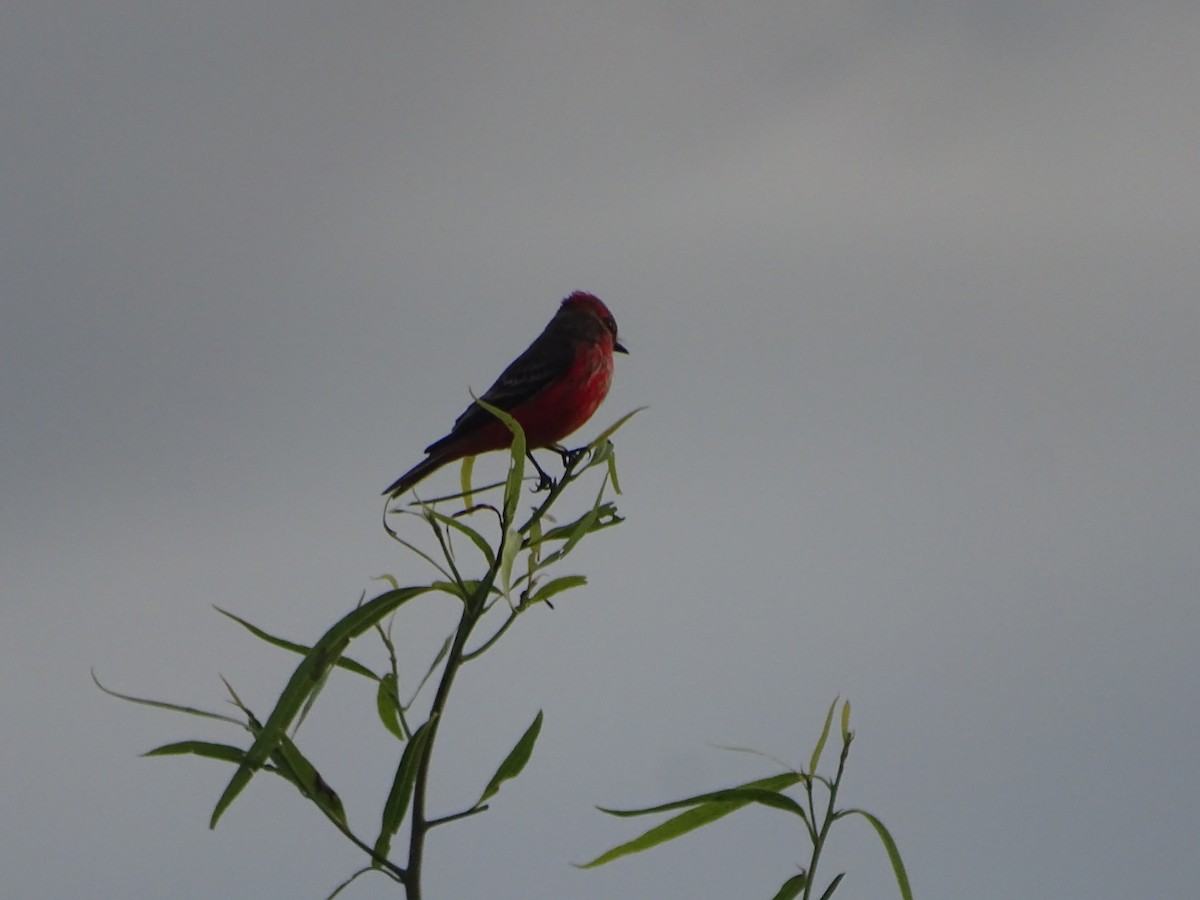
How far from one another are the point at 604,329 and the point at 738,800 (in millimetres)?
6363

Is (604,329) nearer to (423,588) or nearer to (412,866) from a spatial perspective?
(423,588)

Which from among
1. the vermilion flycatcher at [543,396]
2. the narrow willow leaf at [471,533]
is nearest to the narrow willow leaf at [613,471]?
the narrow willow leaf at [471,533]

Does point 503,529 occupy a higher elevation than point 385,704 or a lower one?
higher

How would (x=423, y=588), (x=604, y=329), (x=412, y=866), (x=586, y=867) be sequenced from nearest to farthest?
(x=412, y=866), (x=586, y=867), (x=423, y=588), (x=604, y=329)

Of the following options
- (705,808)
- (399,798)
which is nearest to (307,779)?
(399,798)

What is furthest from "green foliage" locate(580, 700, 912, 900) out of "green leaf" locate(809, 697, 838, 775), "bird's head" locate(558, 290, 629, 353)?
"bird's head" locate(558, 290, 629, 353)

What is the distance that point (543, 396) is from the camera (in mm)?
7641

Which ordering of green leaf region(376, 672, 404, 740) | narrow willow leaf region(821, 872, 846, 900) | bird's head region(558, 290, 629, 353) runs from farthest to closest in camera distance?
bird's head region(558, 290, 629, 353) < green leaf region(376, 672, 404, 740) < narrow willow leaf region(821, 872, 846, 900)

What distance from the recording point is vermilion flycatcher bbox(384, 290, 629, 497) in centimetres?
723

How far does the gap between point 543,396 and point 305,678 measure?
522 cm

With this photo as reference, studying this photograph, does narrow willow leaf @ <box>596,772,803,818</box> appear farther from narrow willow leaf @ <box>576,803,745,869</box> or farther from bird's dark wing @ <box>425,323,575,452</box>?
bird's dark wing @ <box>425,323,575,452</box>

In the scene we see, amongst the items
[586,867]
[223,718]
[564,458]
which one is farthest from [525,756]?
[564,458]

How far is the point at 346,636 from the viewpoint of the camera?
2.52m

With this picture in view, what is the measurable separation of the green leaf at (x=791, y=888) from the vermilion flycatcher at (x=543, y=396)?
487 centimetres
